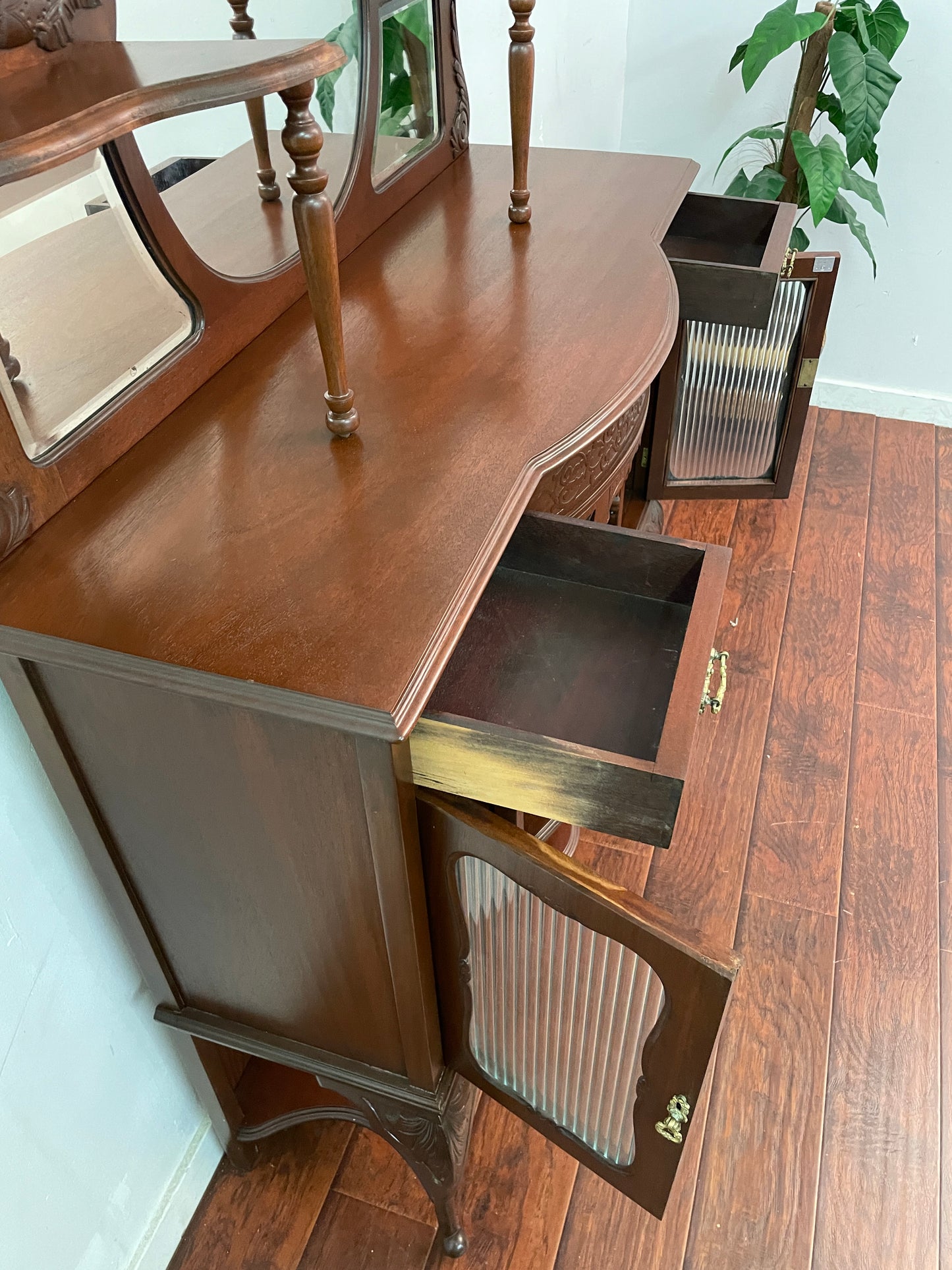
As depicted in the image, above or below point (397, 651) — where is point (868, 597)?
below

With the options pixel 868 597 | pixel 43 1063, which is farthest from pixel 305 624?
pixel 868 597

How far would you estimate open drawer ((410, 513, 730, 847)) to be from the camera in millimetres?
653

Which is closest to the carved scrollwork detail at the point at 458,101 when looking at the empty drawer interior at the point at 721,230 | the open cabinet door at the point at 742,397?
the empty drawer interior at the point at 721,230

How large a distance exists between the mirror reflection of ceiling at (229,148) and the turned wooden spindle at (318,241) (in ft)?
0.47

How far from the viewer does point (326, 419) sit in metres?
0.79

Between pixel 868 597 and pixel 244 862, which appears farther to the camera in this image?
pixel 868 597

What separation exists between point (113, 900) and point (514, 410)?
1.87 ft

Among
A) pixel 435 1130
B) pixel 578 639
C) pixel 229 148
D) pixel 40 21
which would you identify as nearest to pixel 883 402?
pixel 578 639

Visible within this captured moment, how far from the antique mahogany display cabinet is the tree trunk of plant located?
1.22 m

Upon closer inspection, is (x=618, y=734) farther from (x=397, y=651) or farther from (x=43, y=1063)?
(x=43, y=1063)

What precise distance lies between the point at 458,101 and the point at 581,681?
876 millimetres

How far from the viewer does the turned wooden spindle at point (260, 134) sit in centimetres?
81

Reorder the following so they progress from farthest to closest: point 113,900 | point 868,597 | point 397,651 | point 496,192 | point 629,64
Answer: point 629,64, point 868,597, point 496,192, point 113,900, point 397,651

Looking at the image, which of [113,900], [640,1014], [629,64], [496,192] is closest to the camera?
[640,1014]
